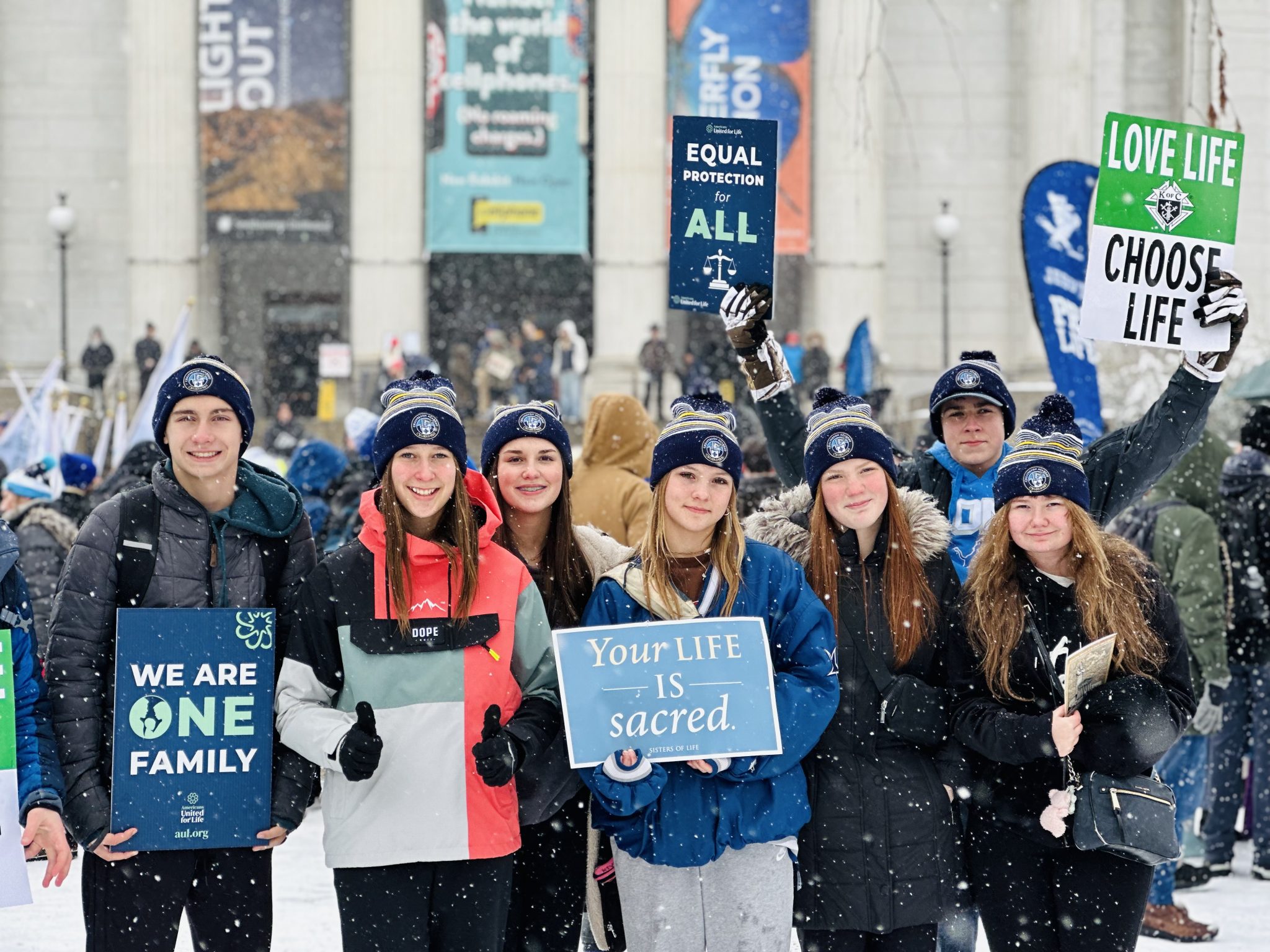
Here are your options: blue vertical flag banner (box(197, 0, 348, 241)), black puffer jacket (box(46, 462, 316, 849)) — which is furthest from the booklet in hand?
blue vertical flag banner (box(197, 0, 348, 241))

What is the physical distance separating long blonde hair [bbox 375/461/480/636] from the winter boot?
3940mm

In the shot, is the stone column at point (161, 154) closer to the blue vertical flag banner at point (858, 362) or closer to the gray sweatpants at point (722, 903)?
the blue vertical flag banner at point (858, 362)

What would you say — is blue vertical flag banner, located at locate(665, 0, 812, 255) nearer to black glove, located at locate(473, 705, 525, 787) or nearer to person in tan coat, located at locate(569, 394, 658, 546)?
person in tan coat, located at locate(569, 394, 658, 546)

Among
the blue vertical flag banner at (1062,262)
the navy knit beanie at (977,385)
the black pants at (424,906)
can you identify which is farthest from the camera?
the blue vertical flag banner at (1062,262)

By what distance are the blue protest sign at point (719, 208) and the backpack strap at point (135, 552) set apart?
2.07 m

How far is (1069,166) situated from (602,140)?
25502 mm

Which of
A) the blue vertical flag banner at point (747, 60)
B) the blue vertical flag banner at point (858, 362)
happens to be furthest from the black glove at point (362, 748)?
the blue vertical flag banner at point (747, 60)

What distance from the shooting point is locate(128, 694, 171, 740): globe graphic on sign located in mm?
4285

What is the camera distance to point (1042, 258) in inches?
299

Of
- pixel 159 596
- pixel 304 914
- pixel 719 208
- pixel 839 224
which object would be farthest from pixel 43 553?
pixel 839 224

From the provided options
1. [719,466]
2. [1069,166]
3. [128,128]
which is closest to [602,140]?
[128,128]

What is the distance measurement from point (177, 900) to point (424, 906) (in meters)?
0.71

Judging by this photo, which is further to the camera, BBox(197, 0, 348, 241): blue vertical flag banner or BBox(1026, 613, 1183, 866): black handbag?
BBox(197, 0, 348, 241): blue vertical flag banner

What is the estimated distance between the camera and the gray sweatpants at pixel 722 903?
13.8 feet
